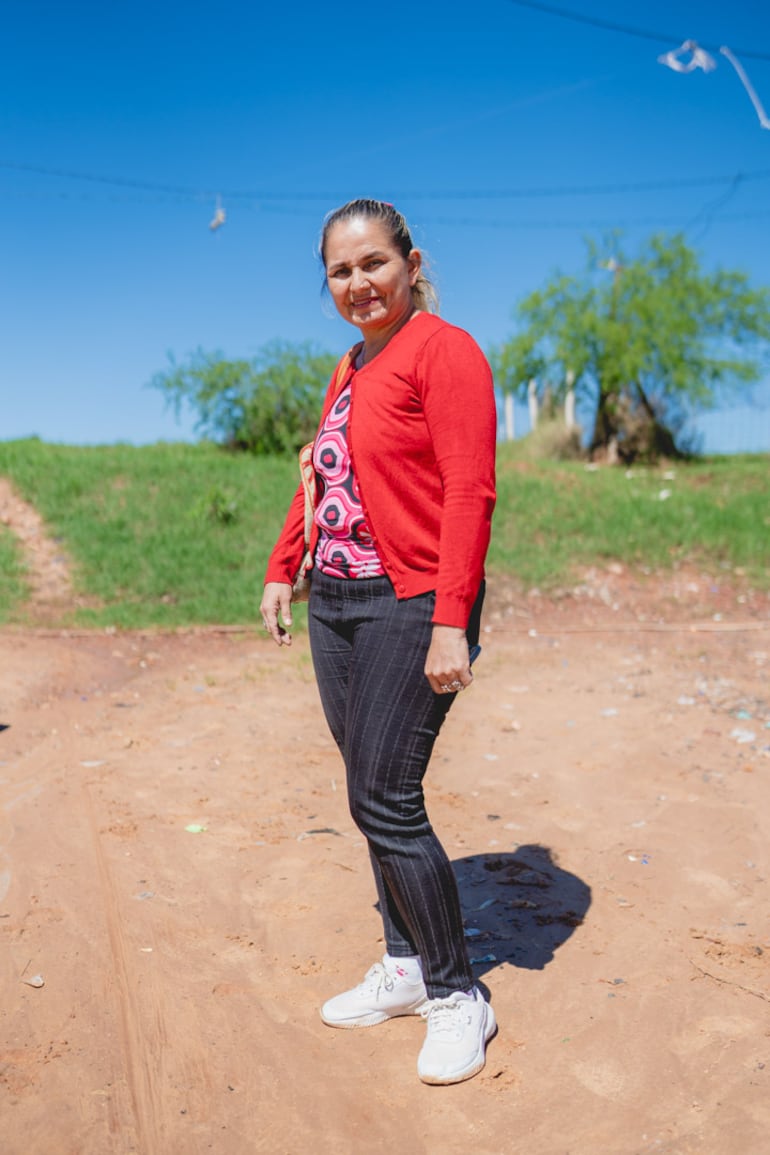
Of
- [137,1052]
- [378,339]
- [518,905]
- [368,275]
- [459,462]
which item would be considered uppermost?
[368,275]

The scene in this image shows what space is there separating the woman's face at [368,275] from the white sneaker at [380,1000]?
1.69m

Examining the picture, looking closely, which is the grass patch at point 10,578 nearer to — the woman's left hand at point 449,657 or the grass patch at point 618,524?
the grass patch at point 618,524

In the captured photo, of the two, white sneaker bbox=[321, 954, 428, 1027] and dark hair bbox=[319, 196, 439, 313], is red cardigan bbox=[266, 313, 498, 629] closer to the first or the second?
dark hair bbox=[319, 196, 439, 313]

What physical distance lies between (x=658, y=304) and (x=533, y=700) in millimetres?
→ 12873

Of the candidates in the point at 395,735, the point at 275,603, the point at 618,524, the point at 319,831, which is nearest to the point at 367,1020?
the point at 395,735

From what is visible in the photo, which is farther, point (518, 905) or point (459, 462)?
point (518, 905)

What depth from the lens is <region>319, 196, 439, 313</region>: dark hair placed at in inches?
91.6

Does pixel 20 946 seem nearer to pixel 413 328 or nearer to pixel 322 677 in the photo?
pixel 322 677

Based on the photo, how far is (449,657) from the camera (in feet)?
6.98

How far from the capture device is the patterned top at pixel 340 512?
91.6 inches

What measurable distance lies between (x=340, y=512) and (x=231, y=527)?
812cm

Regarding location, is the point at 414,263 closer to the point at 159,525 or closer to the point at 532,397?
the point at 159,525

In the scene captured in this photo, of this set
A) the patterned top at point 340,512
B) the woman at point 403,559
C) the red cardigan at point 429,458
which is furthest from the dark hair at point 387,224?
the patterned top at point 340,512

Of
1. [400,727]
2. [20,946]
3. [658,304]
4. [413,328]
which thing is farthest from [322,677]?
[658,304]
